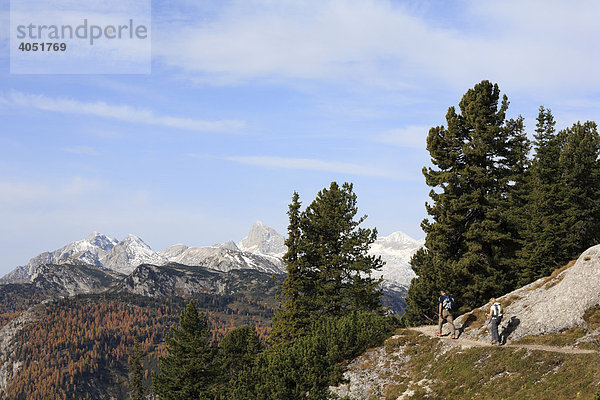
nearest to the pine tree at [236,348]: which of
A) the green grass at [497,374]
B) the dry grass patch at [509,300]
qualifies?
the green grass at [497,374]

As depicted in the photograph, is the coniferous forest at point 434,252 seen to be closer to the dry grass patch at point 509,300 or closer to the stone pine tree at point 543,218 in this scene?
the stone pine tree at point 543,218

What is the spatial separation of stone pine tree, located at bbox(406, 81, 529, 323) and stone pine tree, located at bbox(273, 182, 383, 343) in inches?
339

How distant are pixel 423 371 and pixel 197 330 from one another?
33852mm

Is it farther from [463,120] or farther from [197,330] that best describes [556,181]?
[197,330]

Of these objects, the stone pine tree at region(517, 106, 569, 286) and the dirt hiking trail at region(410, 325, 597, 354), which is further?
the stone pine tree at region(517, 106, 569, 286)

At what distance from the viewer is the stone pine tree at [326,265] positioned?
158 ft

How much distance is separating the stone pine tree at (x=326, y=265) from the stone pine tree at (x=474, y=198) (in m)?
8.61

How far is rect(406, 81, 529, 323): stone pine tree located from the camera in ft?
135

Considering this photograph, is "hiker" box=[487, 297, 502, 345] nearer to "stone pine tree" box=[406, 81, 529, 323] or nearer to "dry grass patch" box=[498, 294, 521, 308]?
"dry grass patch" box=[498, 294, 521, 308]

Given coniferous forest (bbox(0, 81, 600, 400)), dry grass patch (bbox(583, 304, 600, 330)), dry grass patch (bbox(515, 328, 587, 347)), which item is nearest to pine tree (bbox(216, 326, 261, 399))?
coniferous forest (bbox(0, 81, 600, 400))

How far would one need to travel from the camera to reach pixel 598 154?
56281 millimetres

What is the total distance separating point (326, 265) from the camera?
48906 mm

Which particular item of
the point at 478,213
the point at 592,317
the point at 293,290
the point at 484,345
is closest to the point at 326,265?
the point at 293,290

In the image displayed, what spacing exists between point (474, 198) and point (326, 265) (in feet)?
56.4
